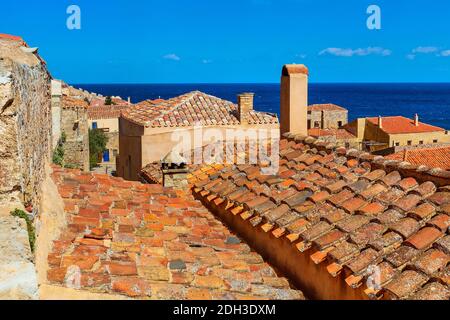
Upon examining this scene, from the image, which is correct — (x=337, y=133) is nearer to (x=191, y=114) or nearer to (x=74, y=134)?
(x=74, y=134)

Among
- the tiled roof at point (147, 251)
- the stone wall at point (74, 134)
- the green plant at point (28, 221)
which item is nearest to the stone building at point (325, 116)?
the stone wall at point (74, 134)

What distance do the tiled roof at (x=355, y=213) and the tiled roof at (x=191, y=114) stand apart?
1045 cm

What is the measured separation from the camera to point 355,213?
481 cm

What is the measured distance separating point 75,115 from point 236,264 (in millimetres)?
18672

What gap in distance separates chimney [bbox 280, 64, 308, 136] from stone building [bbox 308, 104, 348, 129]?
49306 millimetres

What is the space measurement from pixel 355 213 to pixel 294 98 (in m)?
3.64

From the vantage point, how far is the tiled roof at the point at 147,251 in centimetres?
374

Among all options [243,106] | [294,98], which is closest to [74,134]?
[243,106]

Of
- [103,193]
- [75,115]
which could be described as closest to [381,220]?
[103,193]

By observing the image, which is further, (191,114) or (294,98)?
(191,114)

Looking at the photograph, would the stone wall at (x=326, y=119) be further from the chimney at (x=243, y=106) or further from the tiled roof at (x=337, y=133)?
the chimney at (x=243, y=106)
